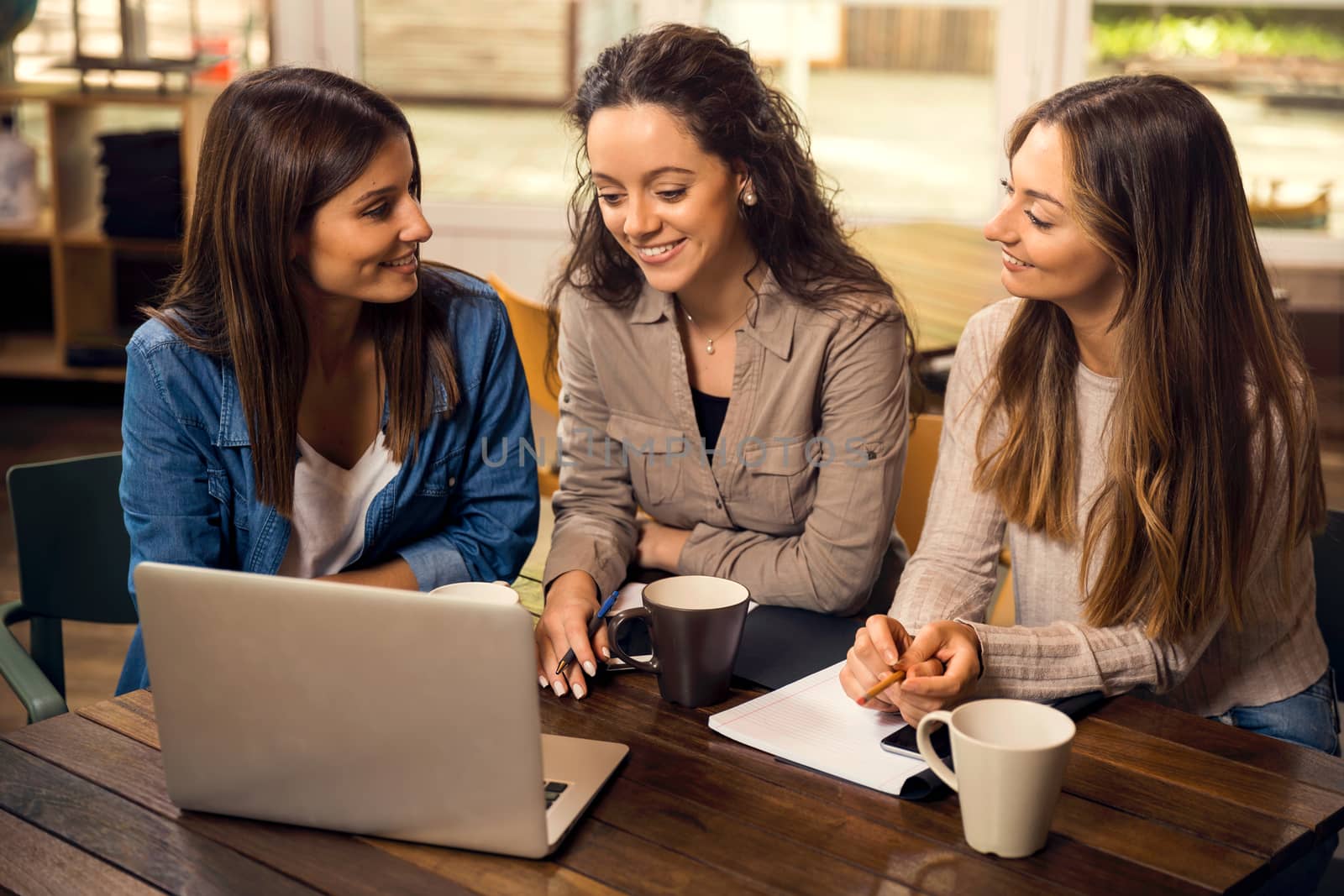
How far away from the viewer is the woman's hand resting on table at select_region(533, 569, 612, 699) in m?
1.27

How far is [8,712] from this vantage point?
109 inches

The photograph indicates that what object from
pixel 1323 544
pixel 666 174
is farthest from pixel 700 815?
pixel 1323 544

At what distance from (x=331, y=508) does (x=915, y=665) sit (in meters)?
0.76

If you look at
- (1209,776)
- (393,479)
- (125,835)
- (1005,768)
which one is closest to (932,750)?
(1005,768)

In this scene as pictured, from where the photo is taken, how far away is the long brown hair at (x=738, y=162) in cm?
163

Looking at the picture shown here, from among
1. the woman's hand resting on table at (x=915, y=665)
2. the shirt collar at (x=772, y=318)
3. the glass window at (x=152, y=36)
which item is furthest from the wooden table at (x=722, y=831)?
the glass window at (x=152, y=36)

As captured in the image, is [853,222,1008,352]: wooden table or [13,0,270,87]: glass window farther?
[13,0,270,87]: glass window

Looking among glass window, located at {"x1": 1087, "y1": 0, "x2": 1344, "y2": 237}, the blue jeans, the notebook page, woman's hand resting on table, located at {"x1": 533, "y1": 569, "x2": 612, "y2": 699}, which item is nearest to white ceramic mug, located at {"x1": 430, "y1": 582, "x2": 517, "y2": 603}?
woman's hand resting on table, located at {"x1": 533, "y1": 569, "x2": 612, "y2": 699}

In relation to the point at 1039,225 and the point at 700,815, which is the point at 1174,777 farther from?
the point at 1039,225

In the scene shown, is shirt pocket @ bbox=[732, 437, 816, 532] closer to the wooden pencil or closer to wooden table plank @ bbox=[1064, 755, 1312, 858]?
the wooden pencil

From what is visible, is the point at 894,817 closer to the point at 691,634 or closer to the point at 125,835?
the point at 691,634

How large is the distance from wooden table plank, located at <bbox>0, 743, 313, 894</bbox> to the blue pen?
0.36 meters

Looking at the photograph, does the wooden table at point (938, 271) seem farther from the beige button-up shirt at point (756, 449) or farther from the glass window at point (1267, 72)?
the glass window at point (1267, 72)

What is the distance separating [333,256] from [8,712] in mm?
1747
